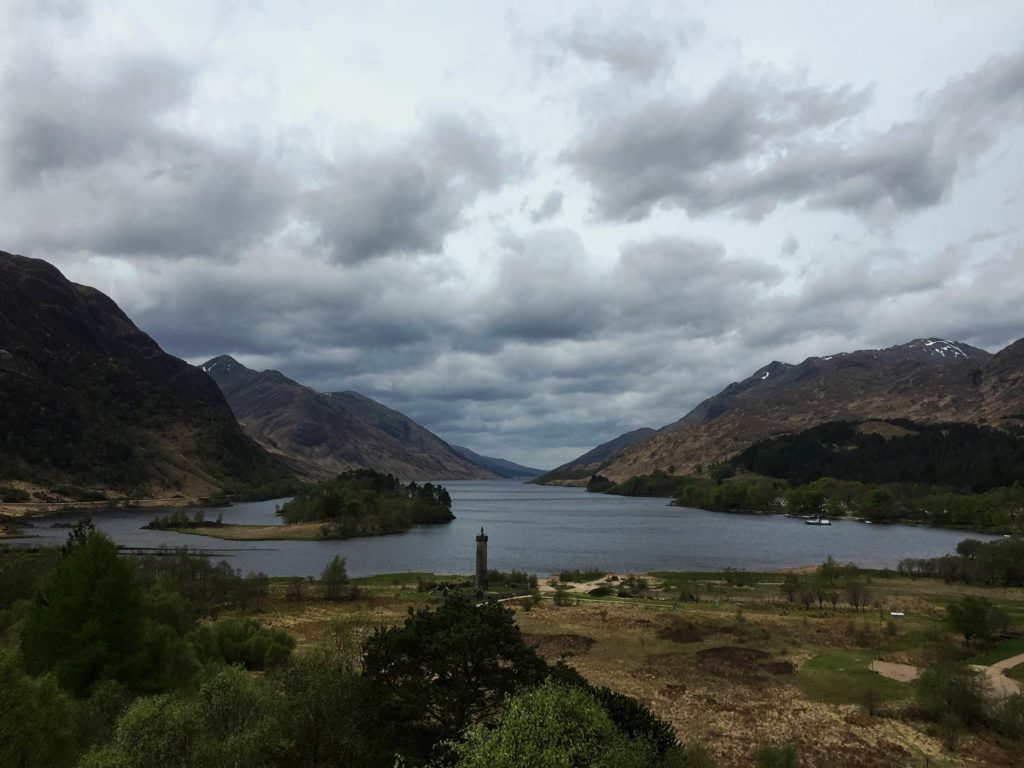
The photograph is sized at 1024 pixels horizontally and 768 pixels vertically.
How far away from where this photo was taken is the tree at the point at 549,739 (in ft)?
49.3

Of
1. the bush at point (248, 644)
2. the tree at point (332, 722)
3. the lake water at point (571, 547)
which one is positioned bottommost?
the lake water at point (571, 547)

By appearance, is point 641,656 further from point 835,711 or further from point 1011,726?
point 1011,726

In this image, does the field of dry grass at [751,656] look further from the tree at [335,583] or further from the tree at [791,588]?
the tree at [335,583]

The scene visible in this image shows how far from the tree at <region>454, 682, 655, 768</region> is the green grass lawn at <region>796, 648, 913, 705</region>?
33.6m

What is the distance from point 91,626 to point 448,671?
54.4 feet

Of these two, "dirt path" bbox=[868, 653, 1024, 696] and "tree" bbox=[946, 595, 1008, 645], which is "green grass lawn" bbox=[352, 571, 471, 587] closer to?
"dirt path" bbox=[868, 653, 1024, 696]

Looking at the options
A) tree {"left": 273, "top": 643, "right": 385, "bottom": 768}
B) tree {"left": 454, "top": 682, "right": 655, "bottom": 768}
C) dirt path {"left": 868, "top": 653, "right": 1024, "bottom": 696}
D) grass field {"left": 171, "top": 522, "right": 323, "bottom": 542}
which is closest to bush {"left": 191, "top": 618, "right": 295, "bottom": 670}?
tree {"left": 273, "top": 643, "right": 385, "bottom": 768}

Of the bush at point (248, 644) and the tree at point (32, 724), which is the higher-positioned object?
the tree at point (32, 724)

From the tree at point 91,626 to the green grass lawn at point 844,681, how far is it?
4189 centimetres

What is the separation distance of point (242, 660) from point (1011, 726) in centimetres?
4851

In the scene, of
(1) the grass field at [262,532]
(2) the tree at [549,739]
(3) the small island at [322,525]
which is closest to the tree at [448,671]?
(2) the tree at [549,739]

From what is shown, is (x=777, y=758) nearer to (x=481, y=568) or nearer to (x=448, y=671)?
(x=448, y=671)

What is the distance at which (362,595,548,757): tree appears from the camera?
2259 cm

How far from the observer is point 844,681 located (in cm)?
4812
